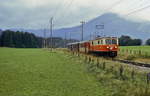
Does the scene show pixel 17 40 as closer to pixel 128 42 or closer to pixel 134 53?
pixel 128 42

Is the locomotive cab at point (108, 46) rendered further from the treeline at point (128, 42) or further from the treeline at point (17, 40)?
the treeline at point (17, 40)

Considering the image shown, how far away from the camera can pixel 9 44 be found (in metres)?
167

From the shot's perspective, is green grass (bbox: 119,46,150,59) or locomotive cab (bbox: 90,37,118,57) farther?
green grass (bbox: 119,46,150,59)

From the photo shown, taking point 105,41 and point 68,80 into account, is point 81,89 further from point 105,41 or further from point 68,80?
point 105,41

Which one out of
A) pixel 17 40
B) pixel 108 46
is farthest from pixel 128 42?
pixel 108 46

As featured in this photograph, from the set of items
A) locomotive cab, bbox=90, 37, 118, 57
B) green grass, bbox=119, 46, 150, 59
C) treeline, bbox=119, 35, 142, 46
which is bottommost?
green grass, bbox=119, 46, 150, 59

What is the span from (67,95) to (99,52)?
2984 cm

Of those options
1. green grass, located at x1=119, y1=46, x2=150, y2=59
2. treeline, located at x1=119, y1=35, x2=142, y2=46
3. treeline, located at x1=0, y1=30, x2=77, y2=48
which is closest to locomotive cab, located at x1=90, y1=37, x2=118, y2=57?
green grass, located at x1=119, y1=46, x2=150, y2=59

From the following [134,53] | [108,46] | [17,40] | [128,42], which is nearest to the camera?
[108,46]

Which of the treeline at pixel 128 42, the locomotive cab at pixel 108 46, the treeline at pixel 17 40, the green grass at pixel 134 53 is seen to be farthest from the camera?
the treeline at pixel 17 40

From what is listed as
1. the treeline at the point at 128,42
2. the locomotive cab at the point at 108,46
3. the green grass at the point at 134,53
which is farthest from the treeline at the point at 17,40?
the locomotive cab at the point at 108,46

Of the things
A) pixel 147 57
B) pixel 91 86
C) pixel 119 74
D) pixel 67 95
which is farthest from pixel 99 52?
pixel 67 95

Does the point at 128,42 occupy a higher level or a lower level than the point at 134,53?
higher

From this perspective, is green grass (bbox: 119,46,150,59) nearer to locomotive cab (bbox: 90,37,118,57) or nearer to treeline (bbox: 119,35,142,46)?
locomotive cab (bbox: 90,37,118,57)
